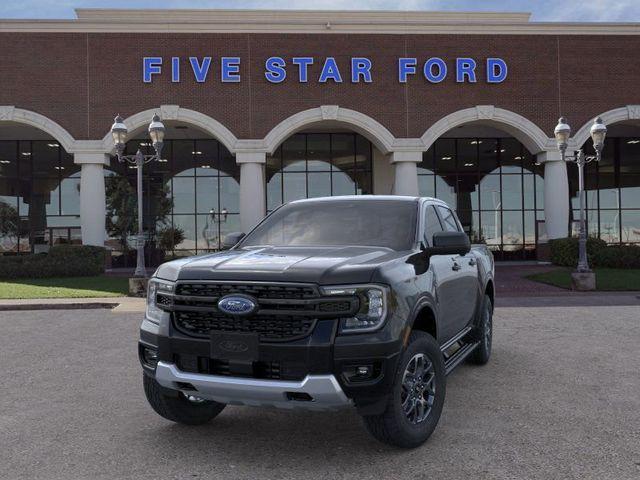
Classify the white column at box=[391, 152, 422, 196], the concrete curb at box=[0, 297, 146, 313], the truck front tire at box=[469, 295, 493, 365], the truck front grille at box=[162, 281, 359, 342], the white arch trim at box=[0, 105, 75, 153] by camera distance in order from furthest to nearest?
1. the white column at box=[391, 152, 422, 196]
2. the white arch trim at box=[0, 105, 75, 153]
3. the concrete curb at box=[0, 297, 146, 313]
4. the truck front tire at box=[469, 295, 493, 365]
5. the truck front grille at box=[162, 281, 359, 342]

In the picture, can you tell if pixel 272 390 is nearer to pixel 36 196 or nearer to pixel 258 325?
pixel 258 325

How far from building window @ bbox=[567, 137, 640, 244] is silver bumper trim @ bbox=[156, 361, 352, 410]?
32068 millimetres

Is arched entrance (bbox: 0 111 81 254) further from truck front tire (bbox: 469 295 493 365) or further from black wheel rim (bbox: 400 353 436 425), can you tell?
black wheel rim (bbox: 400 353 436 425)

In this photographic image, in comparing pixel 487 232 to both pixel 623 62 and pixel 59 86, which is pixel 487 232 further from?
pixel 59 86

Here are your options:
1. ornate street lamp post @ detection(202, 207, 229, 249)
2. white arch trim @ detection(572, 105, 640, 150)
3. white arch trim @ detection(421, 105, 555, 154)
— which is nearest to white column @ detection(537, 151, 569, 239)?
white arch trim @ detection(421, 105, 555, 154)

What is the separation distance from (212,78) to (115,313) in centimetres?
1410

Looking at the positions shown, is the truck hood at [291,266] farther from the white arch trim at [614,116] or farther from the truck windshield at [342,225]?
the white arch trim at [614,116]

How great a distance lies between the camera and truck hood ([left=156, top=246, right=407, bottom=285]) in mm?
3611

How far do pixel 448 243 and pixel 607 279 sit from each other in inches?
614

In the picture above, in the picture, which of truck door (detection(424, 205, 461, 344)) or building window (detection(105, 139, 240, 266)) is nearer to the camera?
truck door (detection(424, 205, 461, 344))

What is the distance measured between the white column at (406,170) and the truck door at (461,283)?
58.2ft

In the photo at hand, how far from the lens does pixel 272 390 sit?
3461mm

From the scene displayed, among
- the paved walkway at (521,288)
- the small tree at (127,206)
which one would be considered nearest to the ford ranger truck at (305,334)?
the paved walkway at (521,288)

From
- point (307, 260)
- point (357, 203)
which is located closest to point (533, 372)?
point (357, 203)
